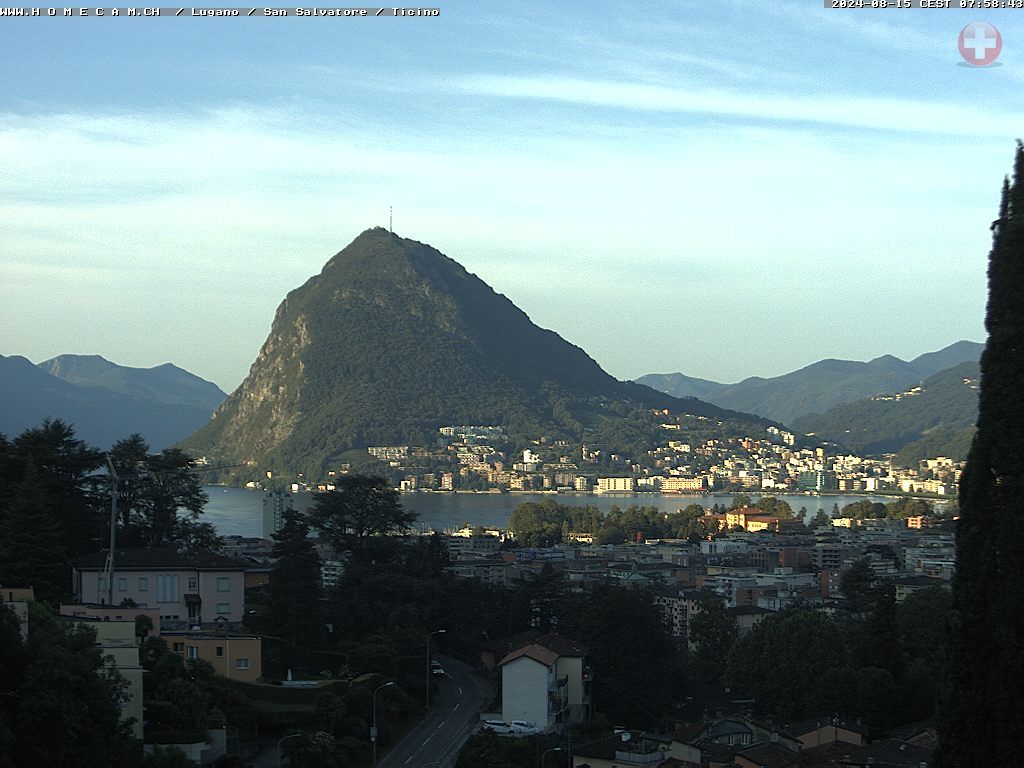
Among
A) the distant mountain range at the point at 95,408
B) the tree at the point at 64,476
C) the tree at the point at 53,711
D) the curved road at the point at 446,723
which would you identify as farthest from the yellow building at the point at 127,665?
the distant mountain range at the point at 95,408

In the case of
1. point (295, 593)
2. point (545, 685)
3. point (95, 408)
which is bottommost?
point (545, 685)

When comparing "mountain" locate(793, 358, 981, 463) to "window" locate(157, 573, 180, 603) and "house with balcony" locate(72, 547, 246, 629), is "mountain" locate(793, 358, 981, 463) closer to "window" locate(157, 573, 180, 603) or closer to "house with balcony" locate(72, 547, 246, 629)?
"house with balcony" locate(72, 547, 246, 629)

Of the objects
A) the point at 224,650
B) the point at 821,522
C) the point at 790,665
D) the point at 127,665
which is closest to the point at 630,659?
the point at 790,665

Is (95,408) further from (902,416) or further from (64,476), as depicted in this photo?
(64,476)

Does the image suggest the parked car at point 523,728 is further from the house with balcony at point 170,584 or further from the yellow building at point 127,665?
the yellow building at point 127,665

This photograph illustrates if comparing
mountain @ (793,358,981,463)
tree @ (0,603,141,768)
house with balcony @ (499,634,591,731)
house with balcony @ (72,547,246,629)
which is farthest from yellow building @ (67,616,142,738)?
mountain @ (793,358,981,463)

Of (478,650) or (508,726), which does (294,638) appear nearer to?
(508,726)

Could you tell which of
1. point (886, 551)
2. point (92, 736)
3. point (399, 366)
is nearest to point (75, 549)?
point (92, 736)
